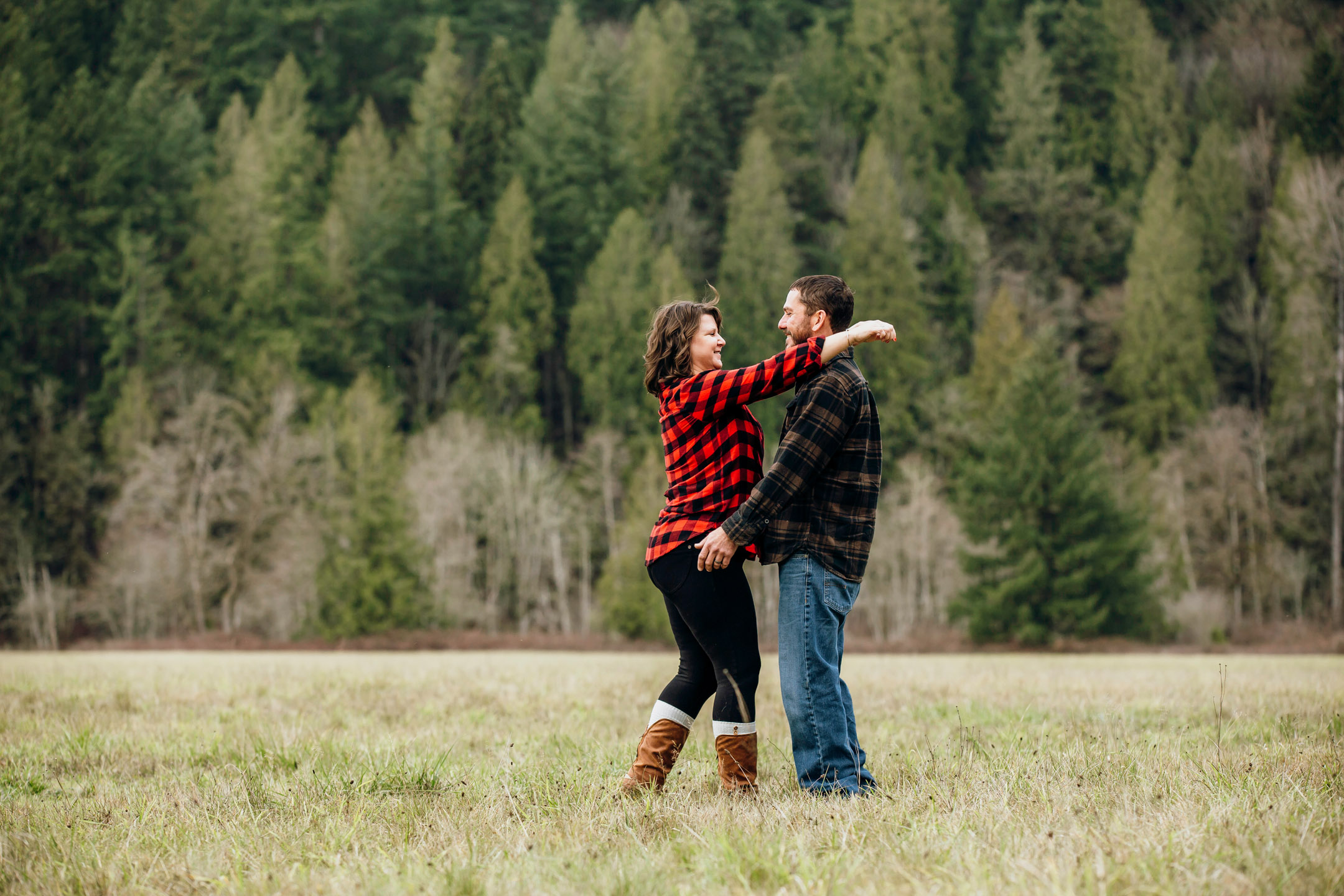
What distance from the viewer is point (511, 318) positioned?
55.5m

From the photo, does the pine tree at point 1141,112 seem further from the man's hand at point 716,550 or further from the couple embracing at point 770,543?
the man's hand at point 716,550

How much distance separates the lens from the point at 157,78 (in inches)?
2360

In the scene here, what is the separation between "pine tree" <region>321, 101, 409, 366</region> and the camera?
5662 centimetres

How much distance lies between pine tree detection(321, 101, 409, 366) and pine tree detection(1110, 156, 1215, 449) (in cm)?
3996

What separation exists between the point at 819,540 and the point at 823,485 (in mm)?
232

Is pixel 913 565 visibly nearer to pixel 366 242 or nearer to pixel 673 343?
pixel 366 242

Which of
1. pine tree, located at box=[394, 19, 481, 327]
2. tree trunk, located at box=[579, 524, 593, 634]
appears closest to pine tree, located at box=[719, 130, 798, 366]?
tree trunk, located at box=[579, 524, 593, 634]

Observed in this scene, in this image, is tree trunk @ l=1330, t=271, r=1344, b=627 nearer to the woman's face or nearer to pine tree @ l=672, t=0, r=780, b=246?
pine tree @ l=672, t=0, r=780, b=246

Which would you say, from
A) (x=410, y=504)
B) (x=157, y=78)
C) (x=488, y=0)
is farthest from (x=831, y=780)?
(x=488, y=0)

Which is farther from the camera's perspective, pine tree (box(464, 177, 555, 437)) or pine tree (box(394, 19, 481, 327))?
pine tree (box(394, 19, 481, 327))

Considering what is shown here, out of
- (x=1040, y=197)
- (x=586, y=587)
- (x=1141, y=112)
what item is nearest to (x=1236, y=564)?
(x=586, y=587)

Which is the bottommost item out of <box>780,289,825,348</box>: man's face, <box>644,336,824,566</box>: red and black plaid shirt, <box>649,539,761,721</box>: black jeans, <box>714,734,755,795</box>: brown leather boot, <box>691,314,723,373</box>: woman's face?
<box>714,734,755,795</box>: brown leather boot

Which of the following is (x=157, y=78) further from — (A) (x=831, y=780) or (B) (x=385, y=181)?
(A) (x=831, y=780)

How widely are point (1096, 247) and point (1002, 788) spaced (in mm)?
62827
